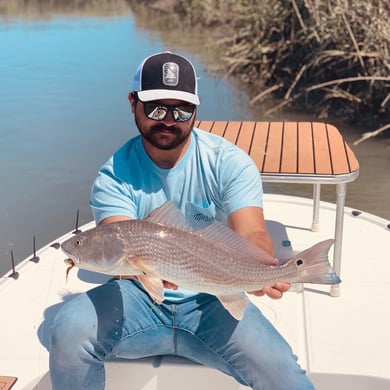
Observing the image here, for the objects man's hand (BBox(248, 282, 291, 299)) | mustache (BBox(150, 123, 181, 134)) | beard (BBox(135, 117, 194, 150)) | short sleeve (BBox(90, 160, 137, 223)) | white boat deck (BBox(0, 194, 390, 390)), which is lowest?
white boat deck (BBox(0, 194, 390, 390))

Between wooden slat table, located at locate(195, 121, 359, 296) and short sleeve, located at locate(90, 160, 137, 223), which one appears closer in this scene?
short sleeve, located at locate(90, 160, 137, 223)

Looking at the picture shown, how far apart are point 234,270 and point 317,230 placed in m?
2.02

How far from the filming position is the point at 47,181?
6715 mm

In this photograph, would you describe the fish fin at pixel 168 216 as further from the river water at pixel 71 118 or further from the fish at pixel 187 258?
the river water at pixel 71 118

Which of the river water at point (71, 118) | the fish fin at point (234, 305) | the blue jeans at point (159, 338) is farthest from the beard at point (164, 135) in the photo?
the river water at point (71, 118)

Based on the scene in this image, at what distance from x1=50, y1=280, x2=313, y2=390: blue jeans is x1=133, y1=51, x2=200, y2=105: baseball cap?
0.69 metres

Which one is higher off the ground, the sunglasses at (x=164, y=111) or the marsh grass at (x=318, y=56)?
the sunglasses at (x=164, y=111)

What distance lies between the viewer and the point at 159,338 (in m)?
2.29

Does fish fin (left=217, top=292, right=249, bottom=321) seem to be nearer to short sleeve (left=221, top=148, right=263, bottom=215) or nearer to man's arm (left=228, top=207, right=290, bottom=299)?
man's arm (left=228, top=207, right=290, bottom=299)

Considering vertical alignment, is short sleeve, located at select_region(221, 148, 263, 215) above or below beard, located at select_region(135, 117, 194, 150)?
below

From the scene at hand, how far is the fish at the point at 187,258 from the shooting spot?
197 cm

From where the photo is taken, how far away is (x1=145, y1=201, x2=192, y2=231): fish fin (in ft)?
6.88

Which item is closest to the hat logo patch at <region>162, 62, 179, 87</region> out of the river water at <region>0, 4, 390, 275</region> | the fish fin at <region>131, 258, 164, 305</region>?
the fish fin at <region>131, 258, 164, 305</region>

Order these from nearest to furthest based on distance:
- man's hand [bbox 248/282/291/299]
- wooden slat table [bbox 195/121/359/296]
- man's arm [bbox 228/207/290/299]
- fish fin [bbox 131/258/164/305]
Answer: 1. fish fin [bbox 131/258/164/305]
2. man's hand [bbox 248/282/291/299]
3. man's arm [bbox 228/207/290/299]
4. wooden slat table [bbox 195/121/359/296]
